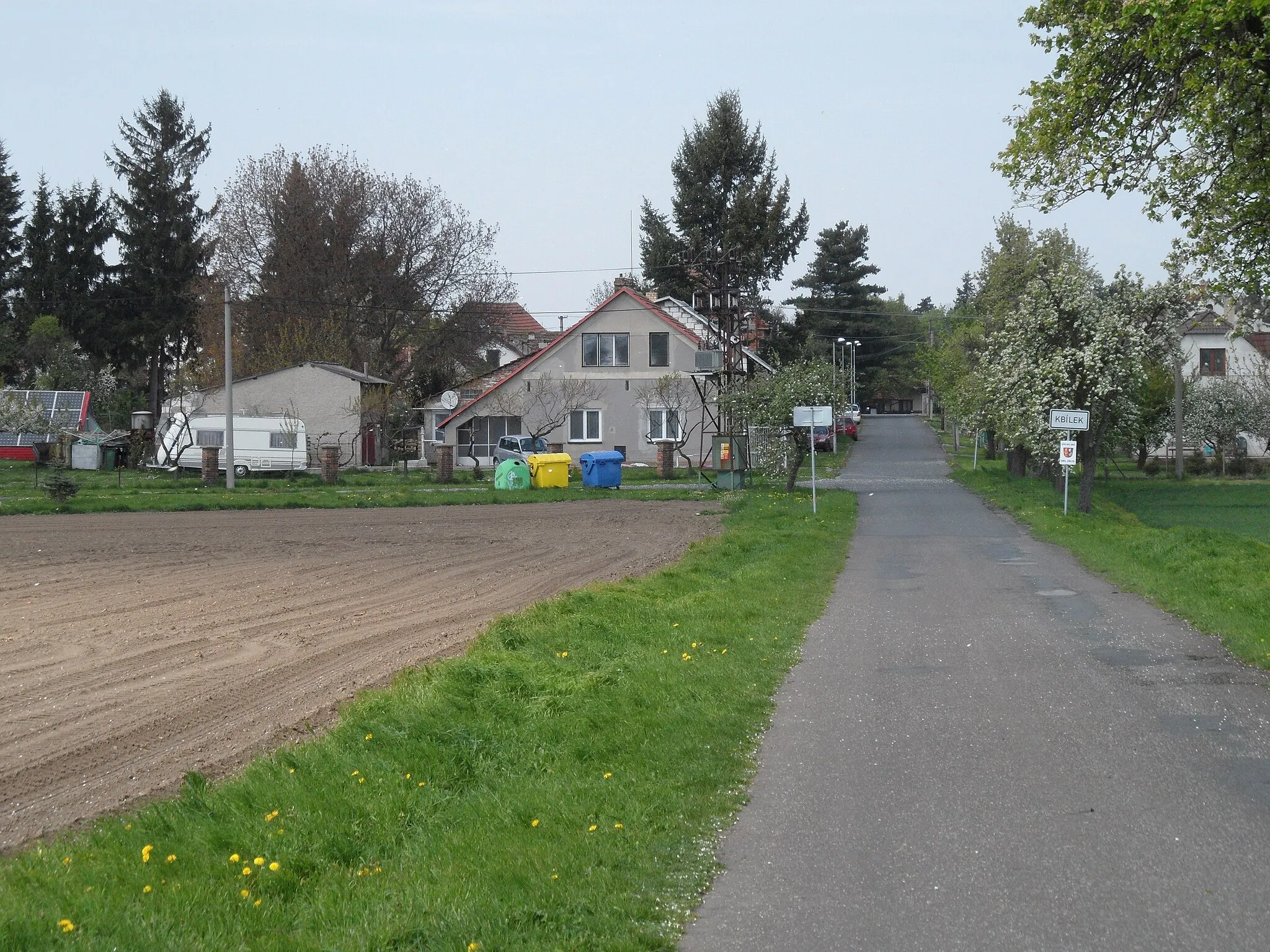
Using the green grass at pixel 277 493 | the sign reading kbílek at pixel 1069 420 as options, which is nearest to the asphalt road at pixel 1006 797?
the sign reading kbílek at pixel 1069 420

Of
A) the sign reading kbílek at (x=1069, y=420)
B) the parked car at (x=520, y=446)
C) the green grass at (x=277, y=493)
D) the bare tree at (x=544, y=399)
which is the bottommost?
the green grass at (x=277, y=493)

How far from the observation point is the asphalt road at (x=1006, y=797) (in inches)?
199

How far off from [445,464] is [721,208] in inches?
1404

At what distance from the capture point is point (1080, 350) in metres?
32.6

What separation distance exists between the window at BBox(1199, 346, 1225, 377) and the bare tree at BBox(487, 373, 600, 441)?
109 ft

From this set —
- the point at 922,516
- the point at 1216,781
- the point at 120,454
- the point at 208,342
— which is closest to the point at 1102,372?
the point at 922,516

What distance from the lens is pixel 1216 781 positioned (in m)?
7.12

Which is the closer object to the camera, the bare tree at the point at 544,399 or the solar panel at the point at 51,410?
the solar panel at the point at 51,410

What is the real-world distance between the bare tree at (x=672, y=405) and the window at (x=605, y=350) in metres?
1.67

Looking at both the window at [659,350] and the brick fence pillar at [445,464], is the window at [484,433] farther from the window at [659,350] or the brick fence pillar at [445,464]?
the brick fence pillar at [445,464]

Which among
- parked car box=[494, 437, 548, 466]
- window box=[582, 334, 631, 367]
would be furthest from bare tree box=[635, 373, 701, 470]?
parked car box=[494, 437, 548, 466]

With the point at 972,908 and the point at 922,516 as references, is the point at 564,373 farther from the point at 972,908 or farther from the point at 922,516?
the point at 972,908

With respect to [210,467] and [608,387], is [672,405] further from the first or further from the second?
[210,467]

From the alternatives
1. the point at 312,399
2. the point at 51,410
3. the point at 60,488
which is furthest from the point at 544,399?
the point at 60,488
